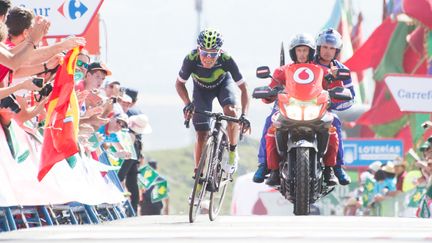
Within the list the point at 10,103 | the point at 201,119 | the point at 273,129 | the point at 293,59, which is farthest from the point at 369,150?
the point at 10,103

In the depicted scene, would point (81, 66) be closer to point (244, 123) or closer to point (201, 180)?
point (244, 123)

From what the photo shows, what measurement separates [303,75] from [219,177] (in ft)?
5.78

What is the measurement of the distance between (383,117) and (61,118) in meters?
39.2

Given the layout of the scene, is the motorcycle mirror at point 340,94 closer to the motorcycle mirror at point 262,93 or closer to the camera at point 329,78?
the camera at point 329,78

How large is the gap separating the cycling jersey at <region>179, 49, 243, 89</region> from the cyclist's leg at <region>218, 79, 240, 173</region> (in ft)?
0.33

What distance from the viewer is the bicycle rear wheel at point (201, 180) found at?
47.2ft

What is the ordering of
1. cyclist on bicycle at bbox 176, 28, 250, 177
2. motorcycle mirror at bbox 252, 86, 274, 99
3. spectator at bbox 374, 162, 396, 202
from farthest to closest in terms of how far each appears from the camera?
spectator at bbox 374, 162, 396, 202 → motorcycle mirror at bbox 252, 86, 274, 99 → cyclist on bicycle at bbox 176, 28, 250, 177

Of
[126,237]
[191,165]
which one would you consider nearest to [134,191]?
[126,237]

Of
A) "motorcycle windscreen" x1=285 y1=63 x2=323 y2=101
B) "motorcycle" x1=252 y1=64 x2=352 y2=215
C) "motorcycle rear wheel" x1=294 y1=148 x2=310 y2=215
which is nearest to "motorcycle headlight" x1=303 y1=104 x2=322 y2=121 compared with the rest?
"motorcycle" x1=252 y1=64 x2=352 y2=215

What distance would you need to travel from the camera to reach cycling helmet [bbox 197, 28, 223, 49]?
51.1 feet

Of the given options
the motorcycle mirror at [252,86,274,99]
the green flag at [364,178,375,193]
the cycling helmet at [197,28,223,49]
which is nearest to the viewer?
the cycling helmet at [197,28,223,49]

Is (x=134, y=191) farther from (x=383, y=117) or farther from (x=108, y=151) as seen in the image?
(x=383, y=117)

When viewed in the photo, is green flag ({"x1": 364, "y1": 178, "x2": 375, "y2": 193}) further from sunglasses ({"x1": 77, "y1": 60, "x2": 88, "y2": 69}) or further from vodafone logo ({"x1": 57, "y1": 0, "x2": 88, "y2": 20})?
vodafone logo ({"x1": 57, "y1": 0, "x2": 88, "y2": 20})

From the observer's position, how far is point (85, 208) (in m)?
15.5
